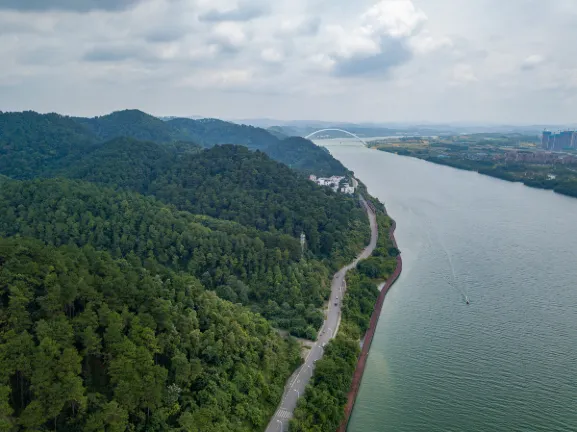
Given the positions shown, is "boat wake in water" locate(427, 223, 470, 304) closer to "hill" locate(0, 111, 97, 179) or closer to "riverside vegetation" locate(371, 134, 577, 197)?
"riverside vegetation" locate(371, 134, 577, 197)

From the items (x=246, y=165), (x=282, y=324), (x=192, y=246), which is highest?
(x=246, y=165)

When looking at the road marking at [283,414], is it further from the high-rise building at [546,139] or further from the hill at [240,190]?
the high-rise building at [546,139]

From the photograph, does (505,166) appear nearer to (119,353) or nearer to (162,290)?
(162,290)

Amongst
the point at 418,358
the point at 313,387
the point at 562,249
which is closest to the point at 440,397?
the point at 418,358

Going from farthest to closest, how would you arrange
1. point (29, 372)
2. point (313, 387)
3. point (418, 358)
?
point (418, 358) < point (313, 387) < point (29, 372)

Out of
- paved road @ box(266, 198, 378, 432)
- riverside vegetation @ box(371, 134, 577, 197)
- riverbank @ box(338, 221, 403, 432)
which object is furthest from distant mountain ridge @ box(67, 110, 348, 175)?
paved road @ box(266, 198, 378, 432)

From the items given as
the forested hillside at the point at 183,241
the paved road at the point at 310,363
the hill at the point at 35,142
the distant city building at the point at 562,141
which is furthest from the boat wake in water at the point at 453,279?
the distant city building at the point at 562,141

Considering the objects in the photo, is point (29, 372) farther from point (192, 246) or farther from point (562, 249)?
point (562, 249)
